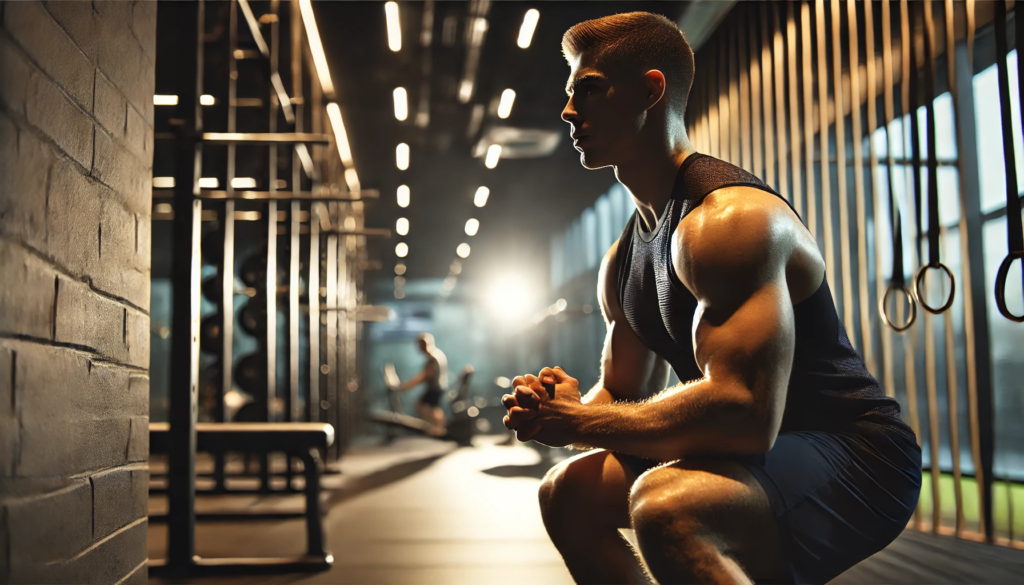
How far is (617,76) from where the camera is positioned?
4.52 feet

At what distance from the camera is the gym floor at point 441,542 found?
2.75 m

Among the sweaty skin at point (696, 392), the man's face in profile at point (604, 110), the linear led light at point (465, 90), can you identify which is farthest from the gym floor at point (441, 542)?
the linear led light at point (465, 90)

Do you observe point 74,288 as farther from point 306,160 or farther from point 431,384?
point 431,384

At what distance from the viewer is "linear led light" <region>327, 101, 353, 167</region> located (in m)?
6.08

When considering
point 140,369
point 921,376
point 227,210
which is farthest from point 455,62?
point 140,369

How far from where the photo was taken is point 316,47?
5648 mm

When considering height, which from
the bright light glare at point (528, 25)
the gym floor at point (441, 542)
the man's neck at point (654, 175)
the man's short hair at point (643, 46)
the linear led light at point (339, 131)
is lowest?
the gym floor at point (441, 542)

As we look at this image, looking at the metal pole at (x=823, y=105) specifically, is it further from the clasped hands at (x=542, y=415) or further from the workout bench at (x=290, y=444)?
the clasped hands at (x=542, y=415)

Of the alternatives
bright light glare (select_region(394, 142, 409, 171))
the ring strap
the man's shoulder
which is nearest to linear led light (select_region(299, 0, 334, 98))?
bright light glare (select_region(394, 142, 409, 171))

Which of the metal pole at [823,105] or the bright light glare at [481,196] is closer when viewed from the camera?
the metal pole at [823,105]

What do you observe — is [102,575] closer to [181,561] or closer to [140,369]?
[140,369]

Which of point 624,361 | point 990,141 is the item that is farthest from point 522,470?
point 624,361

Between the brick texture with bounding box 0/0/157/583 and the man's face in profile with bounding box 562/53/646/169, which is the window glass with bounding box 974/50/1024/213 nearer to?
the man's face in profile with bounding box 562/53/646/169

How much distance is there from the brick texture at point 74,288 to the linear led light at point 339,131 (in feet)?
13.9
